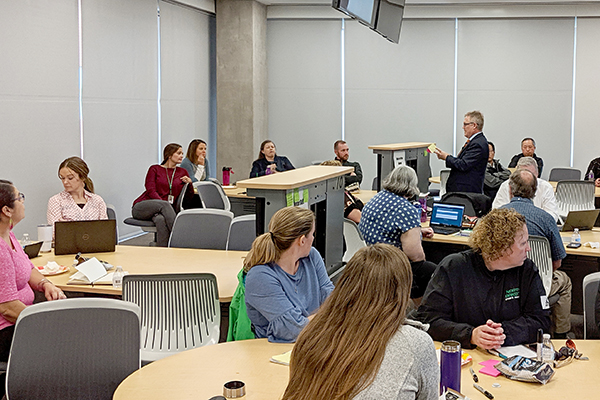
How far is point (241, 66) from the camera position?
10.1 metres

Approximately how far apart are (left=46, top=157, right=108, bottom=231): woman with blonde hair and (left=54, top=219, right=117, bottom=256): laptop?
59 cm

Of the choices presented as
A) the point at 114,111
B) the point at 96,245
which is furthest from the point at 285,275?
the point at 114,111

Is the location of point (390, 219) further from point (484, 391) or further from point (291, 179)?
point (484, 391)

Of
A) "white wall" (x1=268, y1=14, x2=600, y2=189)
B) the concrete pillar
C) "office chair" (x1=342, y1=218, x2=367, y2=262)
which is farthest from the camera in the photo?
"white wall" (x1=268, y1=14, x2=600, y2=189)

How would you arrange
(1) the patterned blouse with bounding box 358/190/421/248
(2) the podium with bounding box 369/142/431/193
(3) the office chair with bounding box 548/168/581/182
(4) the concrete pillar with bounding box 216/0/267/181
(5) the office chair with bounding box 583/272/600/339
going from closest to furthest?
(5) the office chair with bounding box 583/272/600/339
(1) the patterned blouse with bounding box 358/190/421/248
(2) the podium with bounding box 369/142/431/193
(3) the office chair with bounding box 548/168/581/182
(4) the concrete pillar with bounding box 216/0/267/181

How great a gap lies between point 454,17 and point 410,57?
95 centimetres

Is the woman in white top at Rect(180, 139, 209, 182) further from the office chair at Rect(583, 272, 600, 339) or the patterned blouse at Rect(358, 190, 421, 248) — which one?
the office chair at Rect(583, 272, 600, 339)

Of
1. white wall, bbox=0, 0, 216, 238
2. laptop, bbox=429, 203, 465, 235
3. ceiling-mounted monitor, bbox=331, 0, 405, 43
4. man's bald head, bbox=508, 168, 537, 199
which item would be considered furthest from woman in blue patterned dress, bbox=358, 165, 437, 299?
white wall, bbox=0, 0, 216, 238

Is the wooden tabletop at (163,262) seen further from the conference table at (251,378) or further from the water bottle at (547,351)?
the water bottle at (547,351)

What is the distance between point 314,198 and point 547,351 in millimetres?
1752

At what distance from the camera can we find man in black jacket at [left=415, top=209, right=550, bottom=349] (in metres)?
2.82

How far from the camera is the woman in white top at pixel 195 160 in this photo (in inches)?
319

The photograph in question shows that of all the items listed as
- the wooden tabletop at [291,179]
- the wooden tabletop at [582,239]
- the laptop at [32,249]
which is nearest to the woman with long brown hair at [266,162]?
the wooden tabletop at [582,239]

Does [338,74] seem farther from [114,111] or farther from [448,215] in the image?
[448,215]
